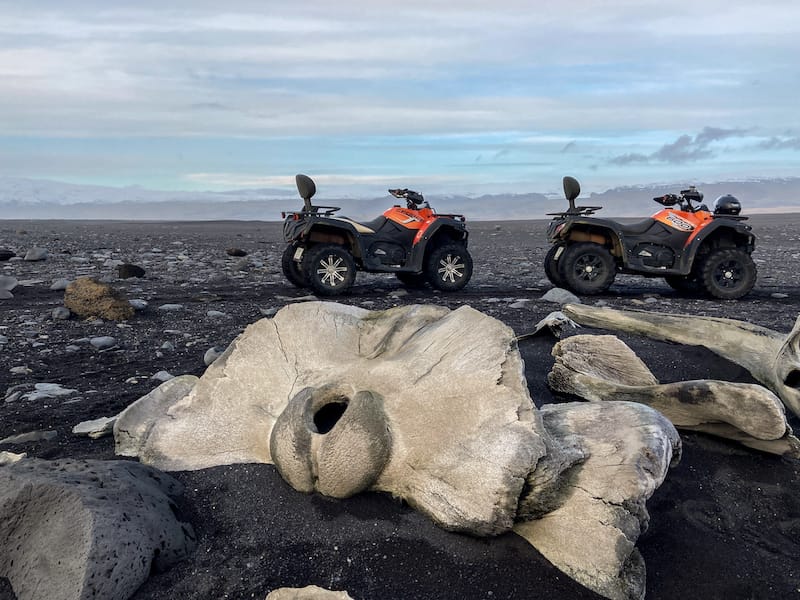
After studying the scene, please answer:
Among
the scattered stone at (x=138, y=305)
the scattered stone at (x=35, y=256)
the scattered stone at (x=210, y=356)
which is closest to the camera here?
the scattered stone at (x=210, y=356)

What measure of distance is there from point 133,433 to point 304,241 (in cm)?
677

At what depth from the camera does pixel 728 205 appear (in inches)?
398

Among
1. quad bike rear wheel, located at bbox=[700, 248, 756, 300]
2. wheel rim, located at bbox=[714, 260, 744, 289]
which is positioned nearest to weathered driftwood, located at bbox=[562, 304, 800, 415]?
quad bike rear wheel, located at bbox=[700, 248, 756, 300]

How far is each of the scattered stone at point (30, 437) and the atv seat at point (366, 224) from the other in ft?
21.6

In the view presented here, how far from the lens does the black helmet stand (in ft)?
33.2

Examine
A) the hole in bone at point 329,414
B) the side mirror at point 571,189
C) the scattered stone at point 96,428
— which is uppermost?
the side mirror at point 571,189

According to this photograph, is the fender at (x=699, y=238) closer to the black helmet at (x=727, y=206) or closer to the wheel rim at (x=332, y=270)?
the black helmet at (x=727, y=206)

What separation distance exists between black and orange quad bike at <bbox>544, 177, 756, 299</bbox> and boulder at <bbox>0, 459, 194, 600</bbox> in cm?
824

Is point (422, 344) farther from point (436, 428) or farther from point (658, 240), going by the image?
point (658, 240)

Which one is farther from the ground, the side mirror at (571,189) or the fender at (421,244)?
the side mirror at (571,189)

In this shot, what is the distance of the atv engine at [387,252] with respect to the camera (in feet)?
33.7

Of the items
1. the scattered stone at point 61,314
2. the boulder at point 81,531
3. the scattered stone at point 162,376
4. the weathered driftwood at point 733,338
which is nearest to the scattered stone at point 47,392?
the scattered stone at point 162,376

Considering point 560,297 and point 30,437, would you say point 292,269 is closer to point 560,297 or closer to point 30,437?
point 560,297

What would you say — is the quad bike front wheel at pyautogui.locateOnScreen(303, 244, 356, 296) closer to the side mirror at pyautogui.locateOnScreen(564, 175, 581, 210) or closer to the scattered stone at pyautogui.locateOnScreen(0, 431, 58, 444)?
the side mirror at pyautogui.locateOnScreen(564, 175, 581, 210)
